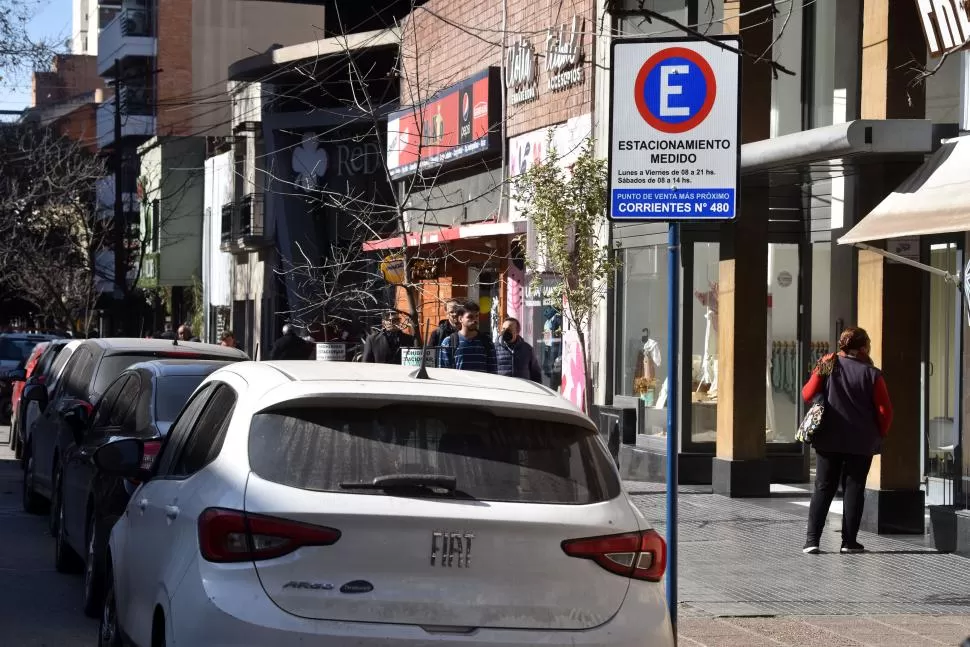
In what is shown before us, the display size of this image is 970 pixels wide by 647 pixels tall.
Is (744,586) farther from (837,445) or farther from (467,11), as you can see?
(467,11)

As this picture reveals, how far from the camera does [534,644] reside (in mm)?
4840

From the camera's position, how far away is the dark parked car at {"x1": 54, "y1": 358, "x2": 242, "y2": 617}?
8891 mm

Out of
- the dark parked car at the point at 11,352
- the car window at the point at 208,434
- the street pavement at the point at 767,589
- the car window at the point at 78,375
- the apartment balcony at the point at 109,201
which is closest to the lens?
the car window at the point at 208,434

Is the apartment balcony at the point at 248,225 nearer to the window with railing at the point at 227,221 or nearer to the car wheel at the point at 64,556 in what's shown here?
the window with railing at the point at 227,221

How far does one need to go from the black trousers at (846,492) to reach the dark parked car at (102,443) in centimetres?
490

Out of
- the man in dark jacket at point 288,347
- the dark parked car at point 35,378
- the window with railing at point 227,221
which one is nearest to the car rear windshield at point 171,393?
the dark parked car at point 35,378

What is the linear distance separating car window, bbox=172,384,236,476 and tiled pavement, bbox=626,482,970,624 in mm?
3654

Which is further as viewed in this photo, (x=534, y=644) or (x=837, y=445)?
(x=837, y=445)

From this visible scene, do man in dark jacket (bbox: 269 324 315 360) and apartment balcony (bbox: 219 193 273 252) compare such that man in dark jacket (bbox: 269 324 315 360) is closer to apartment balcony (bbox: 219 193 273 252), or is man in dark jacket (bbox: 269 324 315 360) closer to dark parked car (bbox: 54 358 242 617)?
dark parked car (bbox: 54 358 242 617)

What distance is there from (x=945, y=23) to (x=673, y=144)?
5.57m

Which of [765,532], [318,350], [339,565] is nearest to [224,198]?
[318,350]

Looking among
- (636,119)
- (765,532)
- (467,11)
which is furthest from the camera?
(467,11)

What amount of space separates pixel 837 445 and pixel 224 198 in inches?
1502

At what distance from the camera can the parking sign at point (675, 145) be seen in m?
6.85
